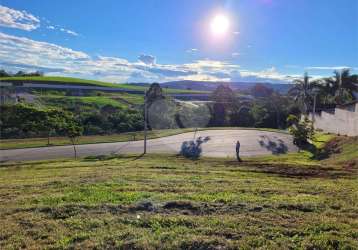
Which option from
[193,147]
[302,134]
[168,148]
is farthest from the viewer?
[302,134]

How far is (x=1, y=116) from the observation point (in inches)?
1199

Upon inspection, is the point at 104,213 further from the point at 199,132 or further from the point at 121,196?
the point at 199,132

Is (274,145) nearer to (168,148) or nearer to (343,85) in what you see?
(168,148)

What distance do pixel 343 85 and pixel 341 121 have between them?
26573mm

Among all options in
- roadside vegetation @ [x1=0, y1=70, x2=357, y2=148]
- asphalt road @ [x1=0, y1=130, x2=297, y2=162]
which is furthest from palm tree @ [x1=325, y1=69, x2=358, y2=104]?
asphalt road @ [x1=0, y1=130, x2=297, y2=162]

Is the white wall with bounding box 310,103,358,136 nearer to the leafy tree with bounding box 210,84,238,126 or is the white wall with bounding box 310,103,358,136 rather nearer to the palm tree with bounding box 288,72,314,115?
the palm tree with bounding box 288,72,314,115

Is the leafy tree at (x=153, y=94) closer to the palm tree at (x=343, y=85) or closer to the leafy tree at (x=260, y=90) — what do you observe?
the palm tree at (x=343, y=85)

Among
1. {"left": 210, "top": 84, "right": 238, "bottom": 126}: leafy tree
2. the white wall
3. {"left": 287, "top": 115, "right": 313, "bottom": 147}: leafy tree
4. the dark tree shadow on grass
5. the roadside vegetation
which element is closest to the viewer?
the white wall

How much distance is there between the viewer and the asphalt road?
28.0 metres

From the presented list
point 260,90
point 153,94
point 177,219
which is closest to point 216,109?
point 153,94

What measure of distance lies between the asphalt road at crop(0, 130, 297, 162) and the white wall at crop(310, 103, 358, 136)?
4318mm

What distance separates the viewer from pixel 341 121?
32.4m

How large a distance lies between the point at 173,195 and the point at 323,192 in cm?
349

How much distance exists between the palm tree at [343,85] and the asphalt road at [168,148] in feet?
66.1
